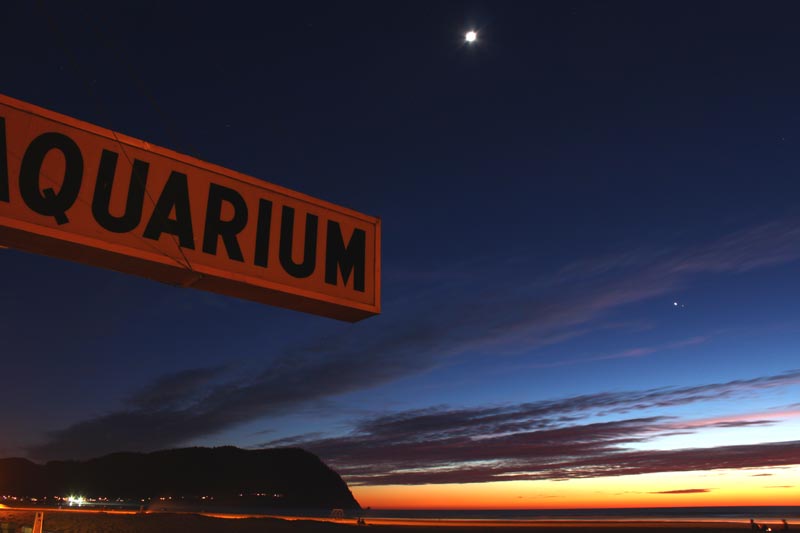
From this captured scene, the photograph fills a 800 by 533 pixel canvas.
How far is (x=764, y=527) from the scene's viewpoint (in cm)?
4728

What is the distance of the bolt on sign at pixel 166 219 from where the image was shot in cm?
286

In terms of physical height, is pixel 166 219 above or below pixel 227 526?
above

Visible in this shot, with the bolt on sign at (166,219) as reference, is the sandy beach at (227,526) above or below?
below

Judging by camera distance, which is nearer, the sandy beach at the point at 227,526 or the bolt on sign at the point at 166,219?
the bolt on sign at the point at 166,219

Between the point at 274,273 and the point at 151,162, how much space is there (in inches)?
33.4

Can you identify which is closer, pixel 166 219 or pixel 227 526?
pixel 166 219

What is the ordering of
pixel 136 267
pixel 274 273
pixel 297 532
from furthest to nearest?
pixel 297 532, pixel 274 273, pixel 136 267

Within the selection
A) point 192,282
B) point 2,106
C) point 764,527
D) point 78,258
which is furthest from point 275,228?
point 764,527

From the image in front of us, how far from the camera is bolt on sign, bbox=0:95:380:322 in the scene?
9.39ft

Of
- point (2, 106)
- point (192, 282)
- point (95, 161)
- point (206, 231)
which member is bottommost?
point (192, 282)

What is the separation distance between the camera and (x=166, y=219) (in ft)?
10.2

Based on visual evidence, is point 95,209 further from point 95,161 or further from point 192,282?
point 192,282

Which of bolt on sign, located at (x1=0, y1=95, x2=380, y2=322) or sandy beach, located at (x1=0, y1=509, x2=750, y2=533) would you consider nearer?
bolt on sign, located at (x1=0, y1=95, x2=380, y2=322)

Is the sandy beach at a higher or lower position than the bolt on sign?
lower
